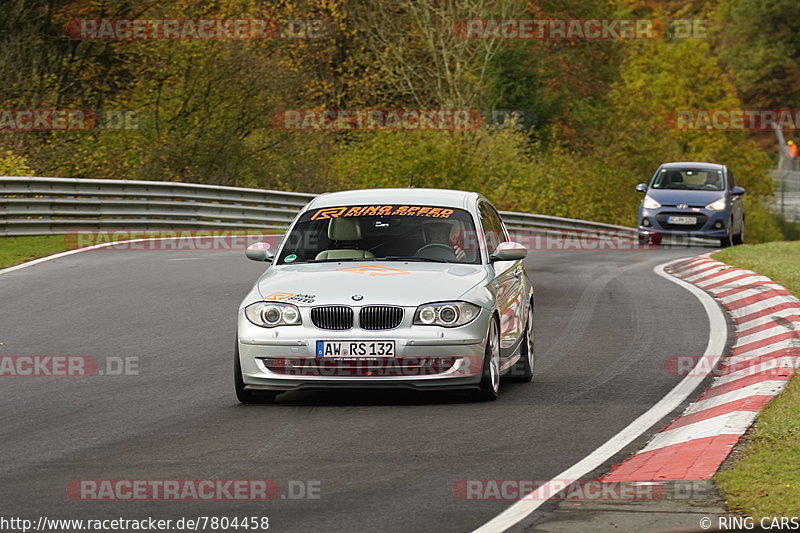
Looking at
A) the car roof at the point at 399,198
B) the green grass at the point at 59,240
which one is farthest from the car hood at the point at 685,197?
the car roof at the point at 399,198

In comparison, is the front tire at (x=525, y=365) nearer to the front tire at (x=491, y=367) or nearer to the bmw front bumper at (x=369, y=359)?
the front tire at (x=491, y=367)

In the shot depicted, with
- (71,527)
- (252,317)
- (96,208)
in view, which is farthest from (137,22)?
(71,527)

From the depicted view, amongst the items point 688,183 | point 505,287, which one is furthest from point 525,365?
point 688,183

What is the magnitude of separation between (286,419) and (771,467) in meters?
3.45

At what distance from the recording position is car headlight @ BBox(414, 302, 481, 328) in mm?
9555

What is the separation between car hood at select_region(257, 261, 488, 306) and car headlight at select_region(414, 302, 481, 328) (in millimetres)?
58

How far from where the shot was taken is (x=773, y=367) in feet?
36.6

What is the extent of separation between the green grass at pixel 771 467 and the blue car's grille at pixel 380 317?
256 centimetres

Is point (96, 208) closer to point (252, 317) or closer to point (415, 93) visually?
point (252, 317)

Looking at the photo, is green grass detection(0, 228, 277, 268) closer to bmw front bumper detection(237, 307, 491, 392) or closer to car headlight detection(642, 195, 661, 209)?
car headlight detection(642, 195, 661, 209)

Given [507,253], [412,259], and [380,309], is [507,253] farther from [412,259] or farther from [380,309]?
[380,309]

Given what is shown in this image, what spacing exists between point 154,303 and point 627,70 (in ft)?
253

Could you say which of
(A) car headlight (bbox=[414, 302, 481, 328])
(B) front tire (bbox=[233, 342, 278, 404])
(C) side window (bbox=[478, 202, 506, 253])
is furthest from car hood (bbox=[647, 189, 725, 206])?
(B) front tire (bbox=[233, 342, 278, 404])

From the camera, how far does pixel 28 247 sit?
22578mm
